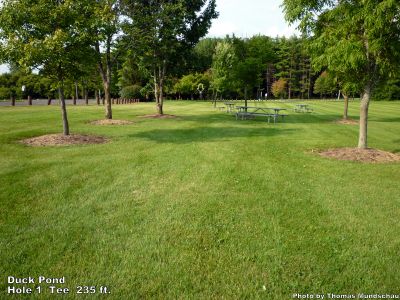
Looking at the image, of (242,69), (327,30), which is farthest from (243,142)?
(242,69)

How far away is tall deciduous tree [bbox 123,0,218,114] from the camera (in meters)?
21.4

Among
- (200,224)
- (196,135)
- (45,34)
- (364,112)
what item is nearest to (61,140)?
(45,34)

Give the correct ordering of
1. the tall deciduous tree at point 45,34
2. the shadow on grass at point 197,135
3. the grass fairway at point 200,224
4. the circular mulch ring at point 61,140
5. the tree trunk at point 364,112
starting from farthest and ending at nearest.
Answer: the shadow on grass at point 197,135 < the circular mulch ring at point 61,140 < the tree trunk at point 364,112 < the tall deciduous tree at point 45,34 < the grass fairway at point 200,224

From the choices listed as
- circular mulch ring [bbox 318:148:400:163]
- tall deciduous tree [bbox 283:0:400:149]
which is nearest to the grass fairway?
circular mulch ring [bbox 318:148:400:163]

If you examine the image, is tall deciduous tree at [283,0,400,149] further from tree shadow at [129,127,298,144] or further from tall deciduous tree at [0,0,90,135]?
tall deciduous tree at [0,0,90,135]

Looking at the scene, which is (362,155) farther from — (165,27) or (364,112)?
(165,27)

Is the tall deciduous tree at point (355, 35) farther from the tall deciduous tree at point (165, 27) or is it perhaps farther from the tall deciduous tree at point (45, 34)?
the tall deciduous tree at point (165, 27)

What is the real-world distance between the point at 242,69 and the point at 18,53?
19.3 metres

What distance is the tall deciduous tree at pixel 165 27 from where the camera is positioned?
70.2ft

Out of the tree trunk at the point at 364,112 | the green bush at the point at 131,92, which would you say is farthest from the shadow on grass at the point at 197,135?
the green bush at the point at 131,92

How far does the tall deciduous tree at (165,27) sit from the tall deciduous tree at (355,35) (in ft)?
38.8

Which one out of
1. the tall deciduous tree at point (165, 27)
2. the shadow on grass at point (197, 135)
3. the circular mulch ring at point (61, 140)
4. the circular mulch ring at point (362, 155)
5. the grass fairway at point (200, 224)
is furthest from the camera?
the tall deciduous tree at point (165, 27)

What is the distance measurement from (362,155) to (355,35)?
4332 millimetres

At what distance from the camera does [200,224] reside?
5.82 metres
